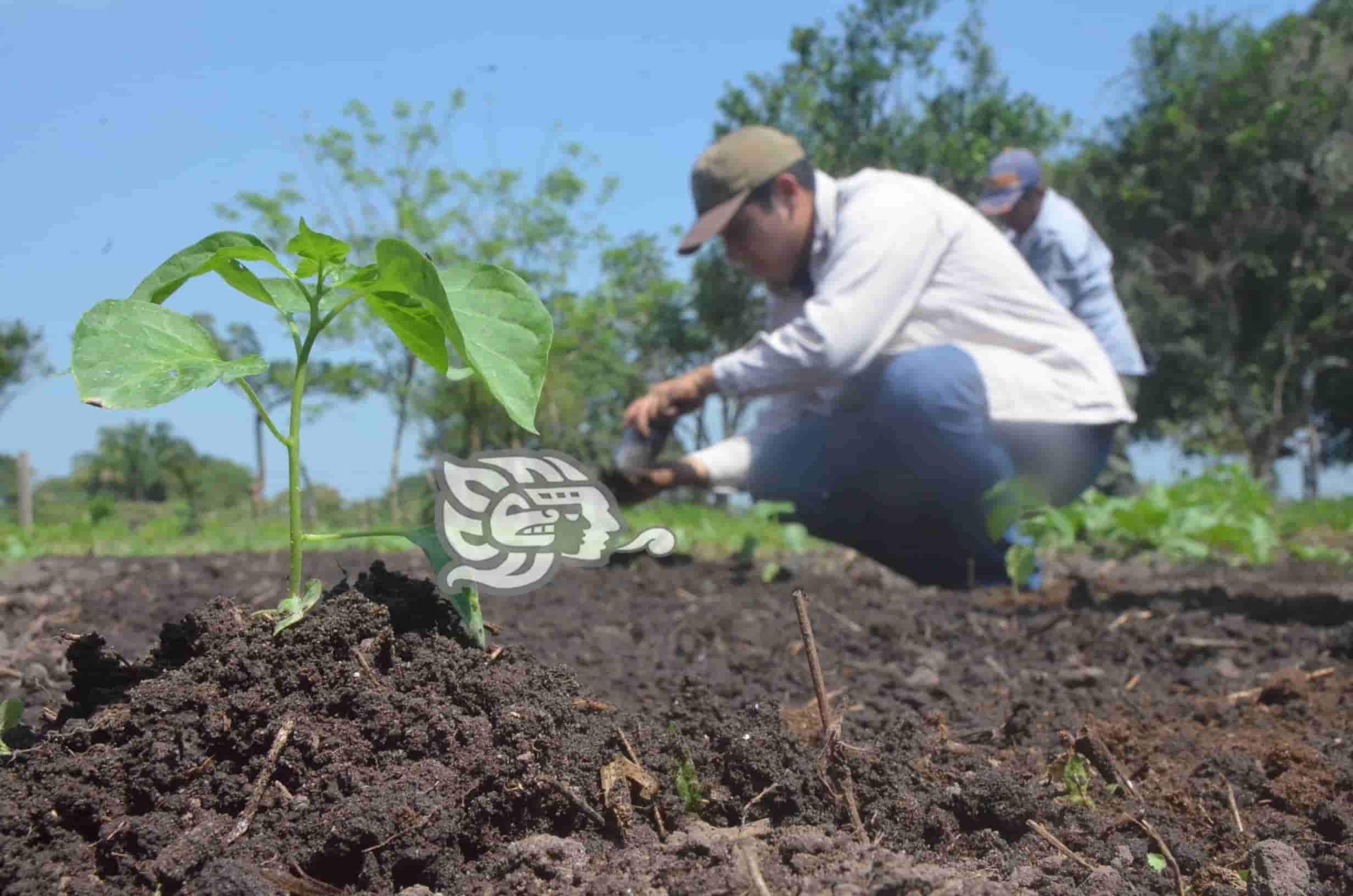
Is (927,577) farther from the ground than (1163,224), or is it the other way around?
(1163,224)

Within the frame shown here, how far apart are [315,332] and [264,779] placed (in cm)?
48

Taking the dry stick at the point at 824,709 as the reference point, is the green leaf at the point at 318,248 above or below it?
above

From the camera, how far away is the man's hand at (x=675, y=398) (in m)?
4.36

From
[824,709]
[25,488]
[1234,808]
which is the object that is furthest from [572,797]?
[25,488]

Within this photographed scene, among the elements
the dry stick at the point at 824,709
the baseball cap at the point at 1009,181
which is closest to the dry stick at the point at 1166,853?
the dry stick at the point at 824,709

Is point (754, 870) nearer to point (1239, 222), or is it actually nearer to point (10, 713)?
point (10, 713)

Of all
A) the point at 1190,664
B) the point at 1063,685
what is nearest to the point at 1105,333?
the point at 1190,664

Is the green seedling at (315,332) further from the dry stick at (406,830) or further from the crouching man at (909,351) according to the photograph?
the crouching man at (909,351)

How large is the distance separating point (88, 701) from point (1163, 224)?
1052 inches

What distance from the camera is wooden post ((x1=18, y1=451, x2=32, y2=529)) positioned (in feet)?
42.3

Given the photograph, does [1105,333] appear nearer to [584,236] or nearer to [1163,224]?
[584,236]

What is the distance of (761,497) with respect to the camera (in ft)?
17.6

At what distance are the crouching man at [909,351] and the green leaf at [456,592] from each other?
297cm

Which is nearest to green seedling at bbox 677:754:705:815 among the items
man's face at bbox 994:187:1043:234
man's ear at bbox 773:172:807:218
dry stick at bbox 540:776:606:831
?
dry stick at bbox 540:776:606:831
